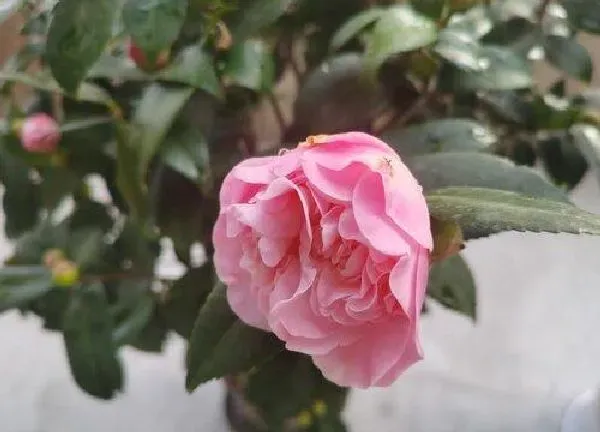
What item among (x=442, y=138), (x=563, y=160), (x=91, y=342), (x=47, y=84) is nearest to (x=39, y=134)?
(x=47, y=84)

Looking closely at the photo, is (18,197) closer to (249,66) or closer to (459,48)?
(249,66)

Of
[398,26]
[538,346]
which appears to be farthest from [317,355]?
[538,346]

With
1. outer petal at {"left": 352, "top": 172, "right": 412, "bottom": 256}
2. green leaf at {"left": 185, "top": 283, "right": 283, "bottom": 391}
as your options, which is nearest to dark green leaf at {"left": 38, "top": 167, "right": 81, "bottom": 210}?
green leaf at {"left": 185, "top": 283, "right": 283, "bottom": 391}

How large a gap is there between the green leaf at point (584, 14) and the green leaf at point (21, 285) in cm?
41

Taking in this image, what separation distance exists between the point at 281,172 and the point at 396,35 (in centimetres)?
19

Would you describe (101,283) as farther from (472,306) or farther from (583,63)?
(583,63)

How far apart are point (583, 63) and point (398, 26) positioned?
0.61 feet

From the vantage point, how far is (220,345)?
40cm

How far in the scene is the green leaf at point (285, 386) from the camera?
1.68ft

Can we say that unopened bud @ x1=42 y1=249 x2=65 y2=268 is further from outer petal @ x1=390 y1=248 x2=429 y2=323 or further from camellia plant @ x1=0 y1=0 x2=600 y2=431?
outer petal @ x1=390 y1=248 x2=429 y2=323

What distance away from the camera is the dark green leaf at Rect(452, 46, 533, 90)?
0.49 metres

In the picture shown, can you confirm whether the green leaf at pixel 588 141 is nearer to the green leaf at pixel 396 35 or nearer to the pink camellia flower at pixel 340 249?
the green leaf at pixel 396 35

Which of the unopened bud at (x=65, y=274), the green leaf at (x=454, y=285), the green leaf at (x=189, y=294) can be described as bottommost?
the green leaf at (x=189, y=294)

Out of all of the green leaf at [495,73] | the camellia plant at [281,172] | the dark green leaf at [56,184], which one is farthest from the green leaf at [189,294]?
the green leaf at [495,73]
